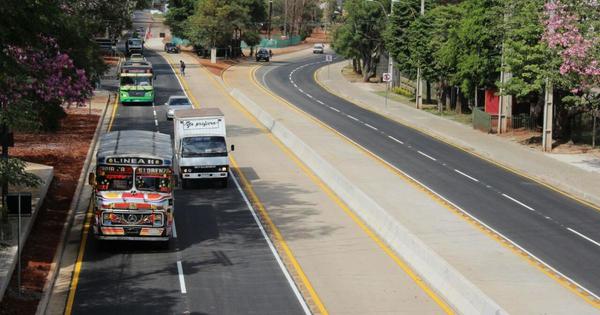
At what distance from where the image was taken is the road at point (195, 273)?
2223 centimetres

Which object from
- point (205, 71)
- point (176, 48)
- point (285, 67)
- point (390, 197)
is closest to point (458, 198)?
point (390, 197)

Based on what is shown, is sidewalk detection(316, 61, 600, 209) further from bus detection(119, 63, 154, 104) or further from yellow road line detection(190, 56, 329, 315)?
bus detection(119, 63, 154, 104)

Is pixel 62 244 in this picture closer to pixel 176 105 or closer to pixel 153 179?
pixel 153 179

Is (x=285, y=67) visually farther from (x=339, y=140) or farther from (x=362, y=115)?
(x=339, y=140)

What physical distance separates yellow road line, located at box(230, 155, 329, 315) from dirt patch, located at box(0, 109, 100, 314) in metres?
6.64

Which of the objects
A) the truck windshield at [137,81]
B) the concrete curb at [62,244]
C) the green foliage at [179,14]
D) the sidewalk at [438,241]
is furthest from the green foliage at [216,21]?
the concrete curb at [62,244]

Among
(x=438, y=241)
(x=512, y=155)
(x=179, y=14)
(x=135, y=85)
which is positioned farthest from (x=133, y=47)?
(x=438, y=241)

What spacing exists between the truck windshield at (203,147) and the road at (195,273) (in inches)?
169

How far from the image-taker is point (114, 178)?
89.5 ft

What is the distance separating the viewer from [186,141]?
39.5m

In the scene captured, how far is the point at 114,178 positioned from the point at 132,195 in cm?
76

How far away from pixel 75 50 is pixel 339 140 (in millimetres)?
22144

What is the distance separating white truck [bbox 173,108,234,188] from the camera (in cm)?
3847

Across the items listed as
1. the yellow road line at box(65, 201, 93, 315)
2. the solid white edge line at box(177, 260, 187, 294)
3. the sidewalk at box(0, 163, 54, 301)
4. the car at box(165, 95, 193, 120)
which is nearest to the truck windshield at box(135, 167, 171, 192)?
the solid white edge line at box(177, 260, 187, 294)
